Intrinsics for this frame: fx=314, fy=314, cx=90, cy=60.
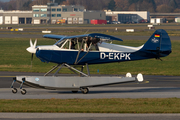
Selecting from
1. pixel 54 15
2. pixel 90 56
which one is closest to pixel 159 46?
pixel 90 56

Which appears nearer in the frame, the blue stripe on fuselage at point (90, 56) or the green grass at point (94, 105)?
the green grass at point (94, 105)

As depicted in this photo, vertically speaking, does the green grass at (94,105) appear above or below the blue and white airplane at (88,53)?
below

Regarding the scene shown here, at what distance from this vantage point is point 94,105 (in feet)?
40.3

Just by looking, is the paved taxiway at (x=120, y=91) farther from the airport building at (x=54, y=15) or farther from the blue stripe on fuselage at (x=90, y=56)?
the airport building at (x=54, y=15)

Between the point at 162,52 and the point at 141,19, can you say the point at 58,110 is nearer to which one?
the point at 162,52

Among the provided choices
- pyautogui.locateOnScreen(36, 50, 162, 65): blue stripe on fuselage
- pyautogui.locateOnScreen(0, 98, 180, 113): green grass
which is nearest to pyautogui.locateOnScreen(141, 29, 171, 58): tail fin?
pyautogui.locateOnScreen(36, 50, 162, 65): blue stripe on fuselage

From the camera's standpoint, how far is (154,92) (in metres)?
16.0

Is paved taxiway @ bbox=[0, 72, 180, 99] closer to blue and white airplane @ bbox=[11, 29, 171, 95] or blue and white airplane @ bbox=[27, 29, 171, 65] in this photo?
blue and white airplane @ bbox=[11, 29, 171, 95]

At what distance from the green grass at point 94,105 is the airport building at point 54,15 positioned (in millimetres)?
146301

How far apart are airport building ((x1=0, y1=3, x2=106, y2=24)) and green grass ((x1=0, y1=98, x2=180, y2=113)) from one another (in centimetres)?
14630

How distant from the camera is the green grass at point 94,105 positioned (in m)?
11.3

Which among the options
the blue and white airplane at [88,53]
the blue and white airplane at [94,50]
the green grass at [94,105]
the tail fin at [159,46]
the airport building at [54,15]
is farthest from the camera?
the airport building at [54,15]

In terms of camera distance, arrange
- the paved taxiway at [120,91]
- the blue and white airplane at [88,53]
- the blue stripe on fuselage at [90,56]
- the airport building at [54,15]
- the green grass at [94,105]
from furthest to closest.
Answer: the airport building at [54,15] < the blue stripe on fuselage at [90,56] < the blue and white airplane at [88,53] < the paved taxiway at [120,91] < the green grass at [94,105]

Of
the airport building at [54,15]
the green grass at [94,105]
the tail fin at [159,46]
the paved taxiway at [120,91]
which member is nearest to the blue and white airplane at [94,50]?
the tail fin at [159,46]
